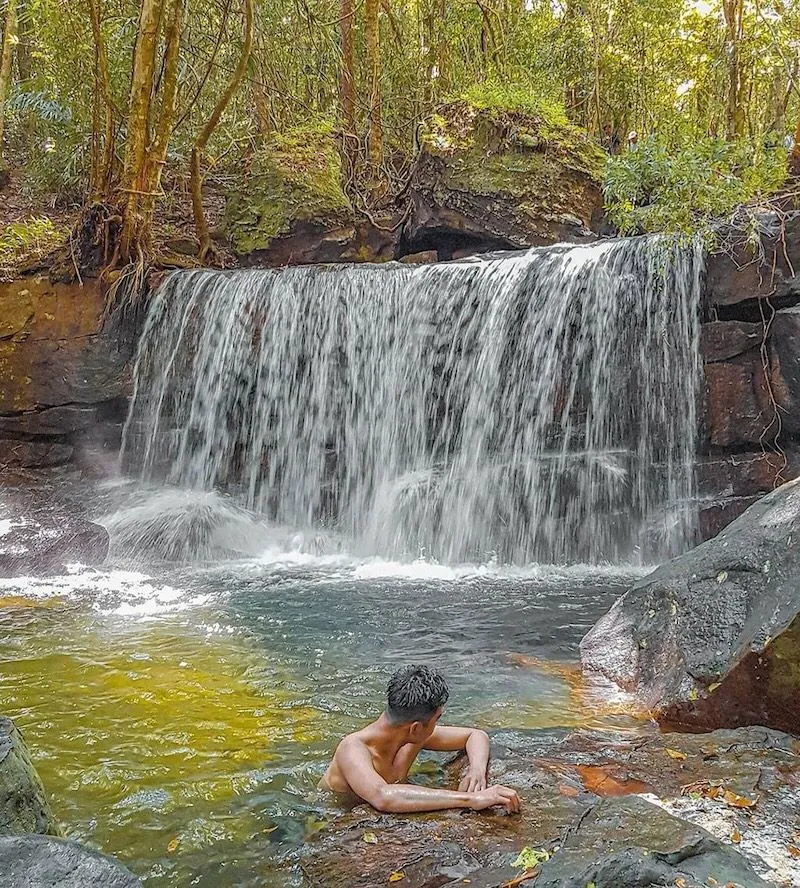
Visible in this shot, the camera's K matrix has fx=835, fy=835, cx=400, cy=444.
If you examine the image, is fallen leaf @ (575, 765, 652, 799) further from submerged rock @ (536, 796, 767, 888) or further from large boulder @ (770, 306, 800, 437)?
large boulder @ (770, 306, 800, 437)

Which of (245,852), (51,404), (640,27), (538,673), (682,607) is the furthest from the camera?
(640,27)

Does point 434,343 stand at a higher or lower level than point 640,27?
lower

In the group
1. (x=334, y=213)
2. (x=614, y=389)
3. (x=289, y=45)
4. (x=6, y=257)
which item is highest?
(x=289, y=45)

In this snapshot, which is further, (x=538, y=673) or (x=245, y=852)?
(x=538, y=673)

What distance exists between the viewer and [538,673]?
504 cm

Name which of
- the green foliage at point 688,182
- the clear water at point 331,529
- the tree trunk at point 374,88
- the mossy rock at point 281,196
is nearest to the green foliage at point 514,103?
the green foliage at point 688,182

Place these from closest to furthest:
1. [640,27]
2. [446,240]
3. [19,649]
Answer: [19,649] → [446,240] → [640,27]

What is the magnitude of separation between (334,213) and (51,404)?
550 centimetres

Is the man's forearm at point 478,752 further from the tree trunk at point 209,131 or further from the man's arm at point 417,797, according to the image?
the tree trunk at point 209,131

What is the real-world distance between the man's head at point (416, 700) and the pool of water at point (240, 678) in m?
0.50

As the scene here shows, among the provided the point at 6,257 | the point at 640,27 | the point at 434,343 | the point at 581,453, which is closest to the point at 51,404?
the point at 6,257

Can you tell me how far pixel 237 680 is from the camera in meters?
4.97

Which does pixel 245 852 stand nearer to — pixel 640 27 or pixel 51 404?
pixel 51 404

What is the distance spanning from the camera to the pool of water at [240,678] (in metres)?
3.35
